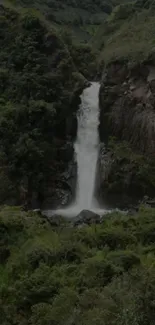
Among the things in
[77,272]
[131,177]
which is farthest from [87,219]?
[77,272]

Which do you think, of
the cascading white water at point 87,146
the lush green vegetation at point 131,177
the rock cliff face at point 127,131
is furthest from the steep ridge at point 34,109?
the lush green vegetation at point 131,177

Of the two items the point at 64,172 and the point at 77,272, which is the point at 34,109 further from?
the point at 77,272

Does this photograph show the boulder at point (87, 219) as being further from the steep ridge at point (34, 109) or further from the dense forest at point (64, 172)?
the steep ridge at point (34, 109)

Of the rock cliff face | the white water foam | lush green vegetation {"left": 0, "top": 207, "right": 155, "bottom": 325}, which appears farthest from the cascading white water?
lush green vegetation {"left": 0, "top": 207, "right": 155, "bottom": 325}

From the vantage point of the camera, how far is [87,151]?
33.9m

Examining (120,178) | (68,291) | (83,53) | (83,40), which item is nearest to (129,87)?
(120,178)

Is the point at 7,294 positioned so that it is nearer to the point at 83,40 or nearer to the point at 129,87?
the point at 129,87

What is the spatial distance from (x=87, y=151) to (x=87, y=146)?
447mm

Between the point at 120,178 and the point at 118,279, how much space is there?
18605mm

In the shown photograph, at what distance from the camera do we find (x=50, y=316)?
12.2 meters

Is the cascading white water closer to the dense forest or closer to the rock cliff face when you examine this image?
the dense forest

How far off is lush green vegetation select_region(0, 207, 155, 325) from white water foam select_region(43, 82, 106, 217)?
28.6 ft

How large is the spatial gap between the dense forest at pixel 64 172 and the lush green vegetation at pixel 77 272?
39 millimetres

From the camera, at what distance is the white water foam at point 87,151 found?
31.2m
